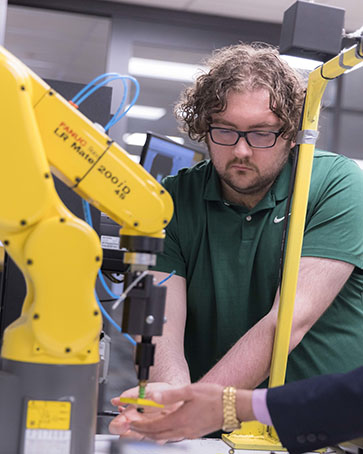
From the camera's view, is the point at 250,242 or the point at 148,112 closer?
the point at 250,242

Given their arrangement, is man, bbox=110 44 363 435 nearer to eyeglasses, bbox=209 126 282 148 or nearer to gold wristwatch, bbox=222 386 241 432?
eyeglasses, bbox=209 126 282 148

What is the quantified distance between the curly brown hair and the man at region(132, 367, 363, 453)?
2.52 feet

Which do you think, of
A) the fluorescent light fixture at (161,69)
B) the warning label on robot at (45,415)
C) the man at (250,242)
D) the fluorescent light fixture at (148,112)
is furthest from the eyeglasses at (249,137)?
the fluorescent light fixture at (148,112)

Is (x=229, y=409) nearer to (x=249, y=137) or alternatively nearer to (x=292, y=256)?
(x=292, y=256)

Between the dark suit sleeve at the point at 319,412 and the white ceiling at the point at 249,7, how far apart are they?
3.50 meters

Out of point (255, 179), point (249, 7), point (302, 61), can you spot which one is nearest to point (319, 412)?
point (302, 61)

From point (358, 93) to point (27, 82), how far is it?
5.09 m

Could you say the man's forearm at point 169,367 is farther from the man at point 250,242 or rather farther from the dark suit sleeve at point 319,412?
the dark suit sleeve at point 319,412

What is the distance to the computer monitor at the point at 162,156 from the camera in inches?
77.4

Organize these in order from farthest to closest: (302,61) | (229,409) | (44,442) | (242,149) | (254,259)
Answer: (254,259) → (242,149) → (302,61) → (229,409) → (44,442)

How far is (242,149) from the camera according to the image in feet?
5.35

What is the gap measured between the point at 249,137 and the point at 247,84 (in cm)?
15

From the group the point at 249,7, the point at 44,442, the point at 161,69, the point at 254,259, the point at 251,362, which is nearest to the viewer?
the point at 44,442

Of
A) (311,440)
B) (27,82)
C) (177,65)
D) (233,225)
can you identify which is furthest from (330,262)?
(177,65)
